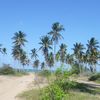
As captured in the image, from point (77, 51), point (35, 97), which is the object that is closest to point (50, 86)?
point (35, 97)

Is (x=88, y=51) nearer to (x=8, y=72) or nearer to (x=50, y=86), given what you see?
(x=8, y=72)

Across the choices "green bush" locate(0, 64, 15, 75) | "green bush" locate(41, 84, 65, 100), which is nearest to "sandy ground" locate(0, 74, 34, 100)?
"green bush" locate(41, 84, 65, 100)

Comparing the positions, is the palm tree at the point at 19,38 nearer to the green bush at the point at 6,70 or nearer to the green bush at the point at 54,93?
the green bush at the point at 6,70

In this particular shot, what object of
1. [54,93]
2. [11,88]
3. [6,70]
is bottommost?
[54,93]

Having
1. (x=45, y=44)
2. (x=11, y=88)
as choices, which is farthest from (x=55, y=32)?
(x=11, y=88)

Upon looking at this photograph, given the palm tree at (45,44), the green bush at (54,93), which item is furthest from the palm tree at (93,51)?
the green bush at (54,93)

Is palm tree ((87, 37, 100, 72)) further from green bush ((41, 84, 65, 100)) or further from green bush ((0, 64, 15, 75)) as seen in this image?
green bush ((41, 84, 65, 100))

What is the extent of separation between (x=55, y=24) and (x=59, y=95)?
80.5 meters

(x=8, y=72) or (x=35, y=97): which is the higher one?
(x=8, y=72)

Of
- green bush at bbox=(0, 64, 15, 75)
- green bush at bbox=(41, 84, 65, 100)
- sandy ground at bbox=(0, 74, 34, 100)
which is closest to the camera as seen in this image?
green bush at bbox=(41, 84, 65, 100)

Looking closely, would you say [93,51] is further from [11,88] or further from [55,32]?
[11,88]

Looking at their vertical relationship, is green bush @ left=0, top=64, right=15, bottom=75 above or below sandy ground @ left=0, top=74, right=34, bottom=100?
above

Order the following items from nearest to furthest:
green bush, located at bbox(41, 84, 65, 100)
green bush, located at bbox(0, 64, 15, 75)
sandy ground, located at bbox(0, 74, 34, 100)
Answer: green bush, located at bbox(41, 84, 65, 100)
sandy ground, located at bbox(0, 74, 34, 100)
green bush, located at bbox(0, 64, 15, 75)

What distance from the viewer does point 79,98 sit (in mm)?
34281
